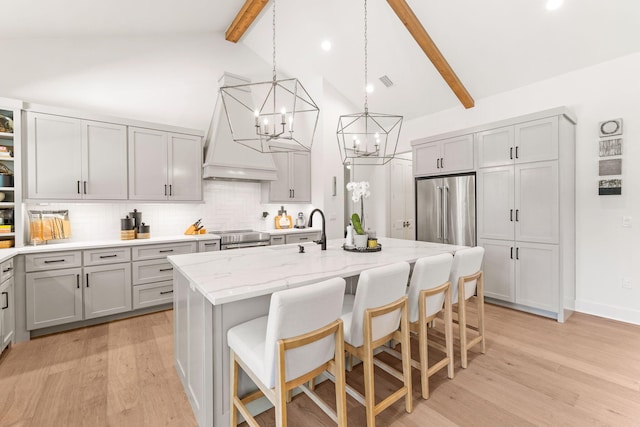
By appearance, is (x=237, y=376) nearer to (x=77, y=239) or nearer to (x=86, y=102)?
(x=77, y=239)

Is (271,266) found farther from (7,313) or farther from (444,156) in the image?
(444,156)

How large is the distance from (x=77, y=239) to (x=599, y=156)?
6.39 metres

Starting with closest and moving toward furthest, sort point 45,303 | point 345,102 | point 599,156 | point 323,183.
→ point 45,303, point 599,156, point 323,183, point 345,102

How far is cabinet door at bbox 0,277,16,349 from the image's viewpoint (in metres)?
2.58

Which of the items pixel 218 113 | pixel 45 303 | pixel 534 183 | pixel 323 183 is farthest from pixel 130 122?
pixel 534 183

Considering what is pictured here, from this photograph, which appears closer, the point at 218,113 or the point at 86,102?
the point at 86,102

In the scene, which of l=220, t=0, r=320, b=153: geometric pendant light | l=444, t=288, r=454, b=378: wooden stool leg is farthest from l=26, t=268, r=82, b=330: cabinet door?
l=444, t=288, r=454, b=378: wooden stool leg

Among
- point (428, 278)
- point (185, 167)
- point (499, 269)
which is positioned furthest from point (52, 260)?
point (499, 269)

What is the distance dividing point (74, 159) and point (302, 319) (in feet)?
11.5

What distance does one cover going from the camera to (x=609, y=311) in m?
3.43

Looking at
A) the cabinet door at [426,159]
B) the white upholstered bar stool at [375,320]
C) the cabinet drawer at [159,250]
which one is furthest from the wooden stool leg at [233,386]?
the cabinet door at [426,159]

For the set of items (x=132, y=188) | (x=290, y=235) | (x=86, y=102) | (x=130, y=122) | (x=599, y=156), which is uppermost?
(x=86, y=102)

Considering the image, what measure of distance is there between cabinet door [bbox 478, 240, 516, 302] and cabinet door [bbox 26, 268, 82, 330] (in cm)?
494

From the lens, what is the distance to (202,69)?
462 cm
